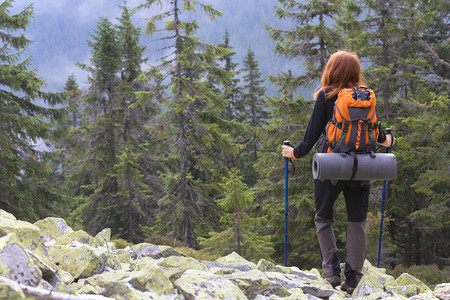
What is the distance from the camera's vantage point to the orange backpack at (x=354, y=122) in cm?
388

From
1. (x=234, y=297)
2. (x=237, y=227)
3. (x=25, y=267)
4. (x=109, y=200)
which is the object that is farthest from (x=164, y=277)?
(x=109, y=200)

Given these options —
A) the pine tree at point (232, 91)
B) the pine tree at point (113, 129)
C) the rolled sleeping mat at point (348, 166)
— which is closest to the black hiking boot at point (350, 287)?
the rolled sleeping mat at point (348, 166)

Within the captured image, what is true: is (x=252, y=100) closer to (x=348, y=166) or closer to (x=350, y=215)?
(x=350, y=215)

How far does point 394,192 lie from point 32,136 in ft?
52.4

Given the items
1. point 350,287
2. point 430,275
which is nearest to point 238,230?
point 430,275

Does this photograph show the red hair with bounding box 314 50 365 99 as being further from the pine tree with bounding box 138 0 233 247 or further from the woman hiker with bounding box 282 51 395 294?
the pine tree with bounding box 138 0 233 247

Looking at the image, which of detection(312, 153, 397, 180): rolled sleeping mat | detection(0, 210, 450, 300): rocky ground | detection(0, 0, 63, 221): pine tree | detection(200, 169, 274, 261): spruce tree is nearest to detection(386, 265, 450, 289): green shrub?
detection(200, 169, 274, 261): spruce tree

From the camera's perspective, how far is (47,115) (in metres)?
17.0

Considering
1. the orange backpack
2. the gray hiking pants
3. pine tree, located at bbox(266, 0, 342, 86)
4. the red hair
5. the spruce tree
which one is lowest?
the spruce tree

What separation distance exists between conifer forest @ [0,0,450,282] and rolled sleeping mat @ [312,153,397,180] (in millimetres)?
6950

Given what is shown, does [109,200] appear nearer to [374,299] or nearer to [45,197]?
[45,197]

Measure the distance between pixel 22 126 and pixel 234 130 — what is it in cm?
923

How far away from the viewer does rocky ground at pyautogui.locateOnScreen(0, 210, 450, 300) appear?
2625 mm

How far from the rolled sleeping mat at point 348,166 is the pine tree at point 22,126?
14.4 meters
